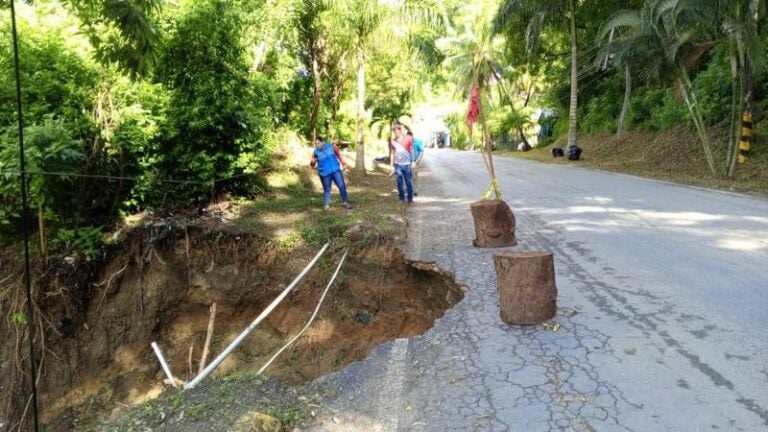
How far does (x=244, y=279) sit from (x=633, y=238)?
5699 mm

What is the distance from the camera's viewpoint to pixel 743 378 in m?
3.78

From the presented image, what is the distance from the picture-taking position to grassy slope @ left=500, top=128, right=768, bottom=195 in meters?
15.9

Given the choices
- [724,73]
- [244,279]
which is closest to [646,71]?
[724,73]

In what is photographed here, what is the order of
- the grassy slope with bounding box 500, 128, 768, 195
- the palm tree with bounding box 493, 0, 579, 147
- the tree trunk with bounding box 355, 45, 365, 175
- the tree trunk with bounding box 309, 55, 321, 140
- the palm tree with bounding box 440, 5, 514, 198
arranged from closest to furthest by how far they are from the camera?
the grassy slope with bounding box 500, 128, 768, 195, the tree trunk with bounding box 355, 45, 365, 175, the tree trunk with bounding box 309, 55, 321, 140, the palm tree with bounding box 493, 0, 579, 147, the palm tree with bounding box 440, 5, 514, 198

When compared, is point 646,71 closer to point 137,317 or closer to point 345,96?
point 345,96

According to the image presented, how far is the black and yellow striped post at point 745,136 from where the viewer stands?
17.1 m

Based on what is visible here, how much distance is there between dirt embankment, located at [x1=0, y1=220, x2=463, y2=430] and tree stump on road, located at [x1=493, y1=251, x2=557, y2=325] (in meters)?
1.33

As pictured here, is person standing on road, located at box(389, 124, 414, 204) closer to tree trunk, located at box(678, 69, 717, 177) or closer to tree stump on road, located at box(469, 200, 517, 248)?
tree stump on road, located at box(469, 200, 517, 248)

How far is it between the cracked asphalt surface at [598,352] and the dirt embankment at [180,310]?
31.0 inches

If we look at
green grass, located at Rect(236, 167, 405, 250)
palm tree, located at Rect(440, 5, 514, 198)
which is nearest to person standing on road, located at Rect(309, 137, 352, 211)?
green grass, located at Rect(236, 167, 405, 250)

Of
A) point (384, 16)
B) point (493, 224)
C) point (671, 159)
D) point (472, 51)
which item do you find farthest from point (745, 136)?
point (472, 51)

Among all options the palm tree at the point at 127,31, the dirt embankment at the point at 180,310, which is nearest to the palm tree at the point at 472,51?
the dirt embankment at the point at 180,310

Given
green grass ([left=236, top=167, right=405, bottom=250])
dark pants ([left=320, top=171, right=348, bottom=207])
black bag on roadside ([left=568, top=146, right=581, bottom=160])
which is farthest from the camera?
black bag on roadside ([left=568, top=146, right=581, bottom=160])

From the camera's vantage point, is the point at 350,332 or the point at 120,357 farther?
the point at 120,357
